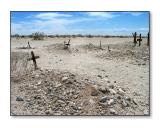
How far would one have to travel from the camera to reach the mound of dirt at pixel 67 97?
3.10m

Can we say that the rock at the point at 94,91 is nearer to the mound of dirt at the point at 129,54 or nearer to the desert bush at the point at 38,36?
the mound of dirt at the point at 129,54

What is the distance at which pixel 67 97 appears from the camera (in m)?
3.12

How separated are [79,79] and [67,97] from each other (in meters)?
0.22

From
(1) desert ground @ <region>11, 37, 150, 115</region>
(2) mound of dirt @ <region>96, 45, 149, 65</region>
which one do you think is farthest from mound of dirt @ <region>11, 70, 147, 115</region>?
(2) mound of dirt @ <region>96, 45, 149, 65</region>

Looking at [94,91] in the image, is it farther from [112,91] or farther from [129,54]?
[129,54]

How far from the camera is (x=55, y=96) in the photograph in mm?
3131

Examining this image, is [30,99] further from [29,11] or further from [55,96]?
[29,11]

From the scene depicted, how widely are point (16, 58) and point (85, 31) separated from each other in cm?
74

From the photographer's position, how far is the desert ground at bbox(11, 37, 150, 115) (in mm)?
3104

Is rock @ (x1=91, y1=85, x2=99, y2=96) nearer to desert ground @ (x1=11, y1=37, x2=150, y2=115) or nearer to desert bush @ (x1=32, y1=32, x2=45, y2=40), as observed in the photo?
desert ground @ (x1=11, y1=37, x2=150, y2=115)

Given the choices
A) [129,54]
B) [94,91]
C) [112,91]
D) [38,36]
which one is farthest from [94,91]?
[38,36]

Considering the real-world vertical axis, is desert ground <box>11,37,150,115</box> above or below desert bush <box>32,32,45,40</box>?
below

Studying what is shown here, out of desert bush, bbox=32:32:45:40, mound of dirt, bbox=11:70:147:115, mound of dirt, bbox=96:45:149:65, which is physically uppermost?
desert bush, bbox=32:32:45:40
